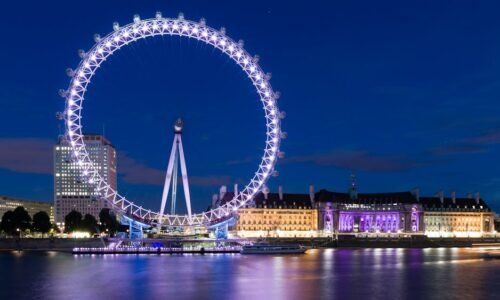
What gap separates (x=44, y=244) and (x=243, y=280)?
4241 centimetres

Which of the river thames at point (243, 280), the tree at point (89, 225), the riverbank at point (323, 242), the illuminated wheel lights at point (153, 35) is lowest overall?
the riverbank at point (323, 242)

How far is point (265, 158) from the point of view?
194ft

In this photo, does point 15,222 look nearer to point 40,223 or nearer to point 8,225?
point 8,225

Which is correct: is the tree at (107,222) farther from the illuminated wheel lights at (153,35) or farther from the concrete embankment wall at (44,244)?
the illuminated wheel lights at (153,35)

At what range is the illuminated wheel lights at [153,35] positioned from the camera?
51.0 meters

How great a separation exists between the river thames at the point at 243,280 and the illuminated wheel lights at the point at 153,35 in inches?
318

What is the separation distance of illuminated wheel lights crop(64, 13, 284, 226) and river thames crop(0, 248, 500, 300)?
8077 mm

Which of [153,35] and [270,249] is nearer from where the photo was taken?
[153,35]

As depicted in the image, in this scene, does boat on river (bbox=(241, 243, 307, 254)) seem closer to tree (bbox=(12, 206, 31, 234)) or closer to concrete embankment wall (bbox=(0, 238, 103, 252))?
concrete embankment wall (bbox=(0, 238, 103, 252))

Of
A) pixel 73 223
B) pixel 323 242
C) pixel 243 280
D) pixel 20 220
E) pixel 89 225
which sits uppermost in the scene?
pixel 20 220

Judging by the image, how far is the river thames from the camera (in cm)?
3273

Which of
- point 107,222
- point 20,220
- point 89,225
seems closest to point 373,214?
point 107,222

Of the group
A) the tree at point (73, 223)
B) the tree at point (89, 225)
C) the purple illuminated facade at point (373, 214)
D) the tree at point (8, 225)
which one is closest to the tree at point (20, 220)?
the tree at point (8, 225)

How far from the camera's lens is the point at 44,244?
7500 centimetres
